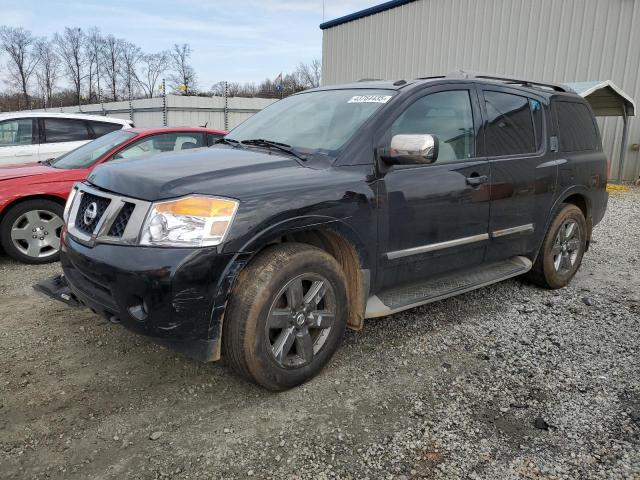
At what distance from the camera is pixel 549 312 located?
14.1 feet

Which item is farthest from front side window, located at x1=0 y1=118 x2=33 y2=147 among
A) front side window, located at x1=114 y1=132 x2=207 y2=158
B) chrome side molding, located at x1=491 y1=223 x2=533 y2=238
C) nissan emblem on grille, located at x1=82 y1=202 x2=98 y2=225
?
chrome side molding, located at x1=491 y1=223 x2=533 y2=238

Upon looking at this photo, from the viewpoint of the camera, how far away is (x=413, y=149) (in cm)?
297

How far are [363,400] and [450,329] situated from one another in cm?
127

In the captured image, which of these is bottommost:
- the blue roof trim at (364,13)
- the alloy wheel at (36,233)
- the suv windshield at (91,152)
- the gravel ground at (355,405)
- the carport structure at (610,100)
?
the gravel ground at (355,405)

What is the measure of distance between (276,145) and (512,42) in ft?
48.1

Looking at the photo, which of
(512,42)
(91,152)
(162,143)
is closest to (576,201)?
(162,143)

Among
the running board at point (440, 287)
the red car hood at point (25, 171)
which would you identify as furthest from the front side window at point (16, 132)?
the running board at point (440, 287)

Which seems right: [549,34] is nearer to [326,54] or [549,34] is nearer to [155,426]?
[326,54]

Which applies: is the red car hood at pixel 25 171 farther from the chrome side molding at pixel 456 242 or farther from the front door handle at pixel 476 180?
the front door handle at pixel 476 180

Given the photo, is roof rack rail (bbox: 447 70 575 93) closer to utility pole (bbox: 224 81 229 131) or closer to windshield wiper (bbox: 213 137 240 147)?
windshield wiper (bbox: 213 137 240 147)

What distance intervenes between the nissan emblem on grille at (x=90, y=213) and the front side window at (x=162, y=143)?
10.4 feet

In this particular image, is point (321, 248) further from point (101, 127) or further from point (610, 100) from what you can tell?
point (610, 100)

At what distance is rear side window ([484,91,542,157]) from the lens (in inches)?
154

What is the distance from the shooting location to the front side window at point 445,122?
11.2 ft
